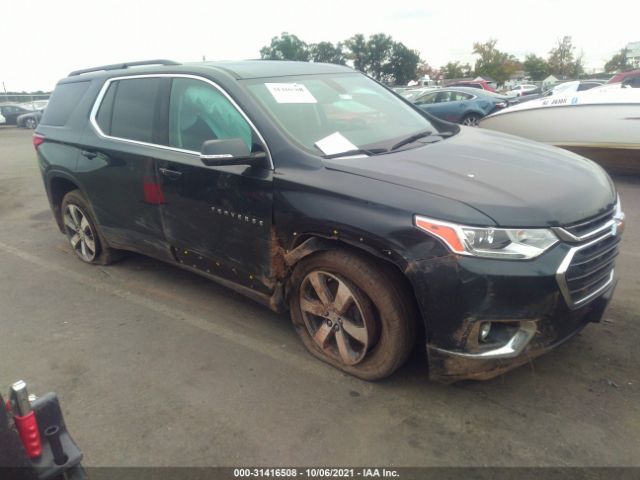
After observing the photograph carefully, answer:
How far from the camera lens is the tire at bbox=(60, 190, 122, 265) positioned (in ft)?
15.4

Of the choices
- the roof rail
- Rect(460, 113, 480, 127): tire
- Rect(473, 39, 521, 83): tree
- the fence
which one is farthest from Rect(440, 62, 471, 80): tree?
the roof rail

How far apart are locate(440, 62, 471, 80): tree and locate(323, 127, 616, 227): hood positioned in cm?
6877

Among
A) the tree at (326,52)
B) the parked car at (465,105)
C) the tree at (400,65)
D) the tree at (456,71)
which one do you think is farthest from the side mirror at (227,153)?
the tree at (456,71)

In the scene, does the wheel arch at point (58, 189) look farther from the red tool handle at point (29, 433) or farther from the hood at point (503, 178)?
the red tool handle at point (29, 433)

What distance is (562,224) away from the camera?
8.16 ft

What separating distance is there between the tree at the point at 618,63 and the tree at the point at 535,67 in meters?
8.57

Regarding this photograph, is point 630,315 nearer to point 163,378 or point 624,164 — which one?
point 163,378

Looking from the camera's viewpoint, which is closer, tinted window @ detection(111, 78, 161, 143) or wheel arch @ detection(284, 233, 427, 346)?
wheel arch @ detection(284, 233, 427, 346)

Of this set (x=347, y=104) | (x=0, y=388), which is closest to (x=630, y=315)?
(x=347, y=104)

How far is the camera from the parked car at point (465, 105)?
14.7 meters

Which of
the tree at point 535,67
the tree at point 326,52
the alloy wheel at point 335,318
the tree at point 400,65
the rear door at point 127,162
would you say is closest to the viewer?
the alloy wheel at point 335,318

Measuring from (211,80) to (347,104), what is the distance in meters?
0.93

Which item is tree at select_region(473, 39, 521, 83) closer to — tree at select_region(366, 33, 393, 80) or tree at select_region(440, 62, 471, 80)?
tree at select_region(440, 62, 471, 80)

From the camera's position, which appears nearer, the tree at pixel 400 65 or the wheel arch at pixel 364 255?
the wheel arch at pixel 364 255
